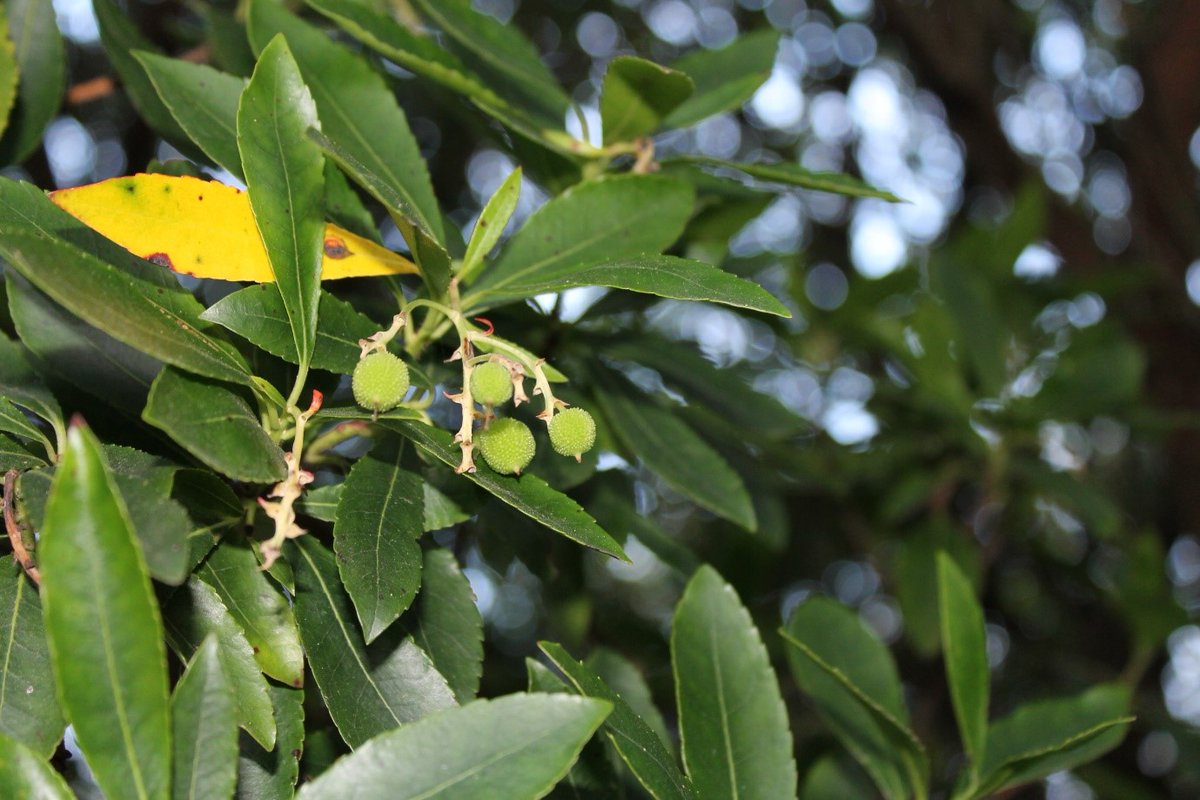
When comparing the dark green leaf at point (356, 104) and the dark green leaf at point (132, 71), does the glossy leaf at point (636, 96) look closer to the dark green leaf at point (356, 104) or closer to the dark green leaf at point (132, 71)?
the dark green leaf at point (356, 104)

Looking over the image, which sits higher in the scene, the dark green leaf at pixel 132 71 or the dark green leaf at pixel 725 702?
the dark green leaf at pixel 132 71

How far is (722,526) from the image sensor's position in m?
2.80

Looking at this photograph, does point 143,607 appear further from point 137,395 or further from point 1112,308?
point 1112,308

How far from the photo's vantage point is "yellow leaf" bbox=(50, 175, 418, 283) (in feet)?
3.29

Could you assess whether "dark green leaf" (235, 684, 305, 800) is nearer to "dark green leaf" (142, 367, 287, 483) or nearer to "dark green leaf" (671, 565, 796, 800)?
"dark green leaf" (142, 367, 287, 483)

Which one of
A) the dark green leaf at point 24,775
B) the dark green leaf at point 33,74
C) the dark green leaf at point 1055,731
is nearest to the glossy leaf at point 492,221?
the dark green leaf at point 24,775

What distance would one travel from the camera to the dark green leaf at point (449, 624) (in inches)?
43.3

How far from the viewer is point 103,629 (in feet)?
2.34

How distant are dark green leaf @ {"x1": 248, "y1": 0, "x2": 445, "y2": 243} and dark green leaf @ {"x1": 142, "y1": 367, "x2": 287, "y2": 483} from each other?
42 cm

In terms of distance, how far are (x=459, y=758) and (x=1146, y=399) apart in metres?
3.26

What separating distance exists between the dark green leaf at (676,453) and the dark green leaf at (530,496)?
0.47 metres

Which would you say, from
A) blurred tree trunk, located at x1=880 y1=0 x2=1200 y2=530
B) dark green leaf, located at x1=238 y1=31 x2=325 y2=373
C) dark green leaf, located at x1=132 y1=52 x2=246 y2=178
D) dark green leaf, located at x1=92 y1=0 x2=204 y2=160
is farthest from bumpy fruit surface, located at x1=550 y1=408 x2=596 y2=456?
blurred tree trunk, located at x1=880 y1=0 x2=1200 y2=530

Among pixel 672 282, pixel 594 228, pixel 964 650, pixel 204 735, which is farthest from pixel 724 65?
pixel 204 735

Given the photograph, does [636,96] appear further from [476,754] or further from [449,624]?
[476,754]
